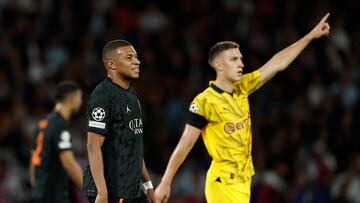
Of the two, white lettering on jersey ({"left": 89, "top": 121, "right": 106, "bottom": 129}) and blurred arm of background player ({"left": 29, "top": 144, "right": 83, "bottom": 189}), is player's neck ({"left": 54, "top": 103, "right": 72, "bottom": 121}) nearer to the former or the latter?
blurred arm of background player ({"left": 29, "top": 144, "right": 83, "bottom": 189})

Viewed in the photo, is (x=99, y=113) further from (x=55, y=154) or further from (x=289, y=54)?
(x=55, y=154)

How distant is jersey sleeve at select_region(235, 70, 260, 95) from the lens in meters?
8.67

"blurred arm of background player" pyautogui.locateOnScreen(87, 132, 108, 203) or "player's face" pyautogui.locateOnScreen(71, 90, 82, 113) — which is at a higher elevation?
"player's face" pyautogui.locateOnScreen(71, 90, 82, 113)

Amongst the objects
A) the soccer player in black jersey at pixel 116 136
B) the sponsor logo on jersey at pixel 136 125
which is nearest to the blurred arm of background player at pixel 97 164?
the soccer player in black jersey at pixel 116 136

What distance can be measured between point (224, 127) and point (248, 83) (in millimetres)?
605

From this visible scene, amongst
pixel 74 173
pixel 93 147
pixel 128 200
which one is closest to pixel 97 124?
pixel 93 147

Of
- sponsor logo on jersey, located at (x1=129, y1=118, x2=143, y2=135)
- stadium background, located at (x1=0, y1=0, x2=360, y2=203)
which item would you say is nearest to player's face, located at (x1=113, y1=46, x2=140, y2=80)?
sponsor logo on jersey, located at (x1=129, y1=118, x2=143, y2=135)

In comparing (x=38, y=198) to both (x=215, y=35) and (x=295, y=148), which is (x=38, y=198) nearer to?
(x=295, y=148)

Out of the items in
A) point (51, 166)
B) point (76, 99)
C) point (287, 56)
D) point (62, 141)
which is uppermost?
point (287, 56)

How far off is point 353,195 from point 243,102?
17.1 ft

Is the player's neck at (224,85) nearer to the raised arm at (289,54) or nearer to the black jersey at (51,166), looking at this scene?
the raised arm at (289,54)

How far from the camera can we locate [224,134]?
833 centimetres

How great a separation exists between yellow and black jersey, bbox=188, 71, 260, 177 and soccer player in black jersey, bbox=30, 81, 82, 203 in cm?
187

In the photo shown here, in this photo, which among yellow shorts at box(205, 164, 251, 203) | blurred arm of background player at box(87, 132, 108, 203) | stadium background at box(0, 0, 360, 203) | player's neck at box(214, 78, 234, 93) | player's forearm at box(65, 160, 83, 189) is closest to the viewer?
blurred arm of background player at box(87, 132, 108, 203)
